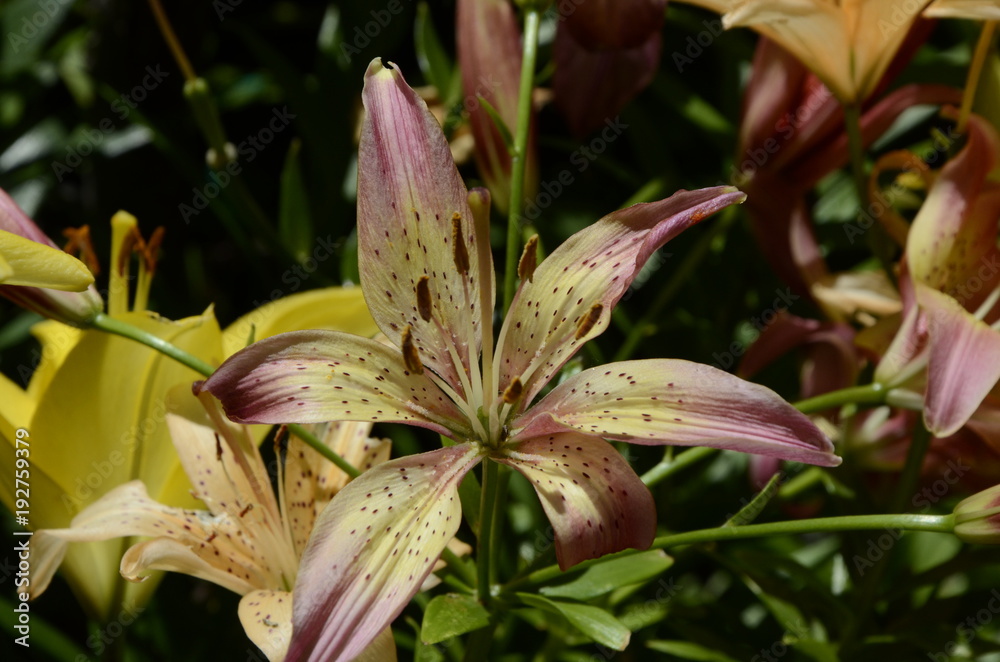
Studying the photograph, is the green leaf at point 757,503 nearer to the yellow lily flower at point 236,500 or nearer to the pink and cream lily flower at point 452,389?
the pink and cream lily flower at point 452,389

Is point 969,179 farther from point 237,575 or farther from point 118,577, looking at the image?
point 118,577

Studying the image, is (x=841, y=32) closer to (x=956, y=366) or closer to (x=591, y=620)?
(x=956, y=366)

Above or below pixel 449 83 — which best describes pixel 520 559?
below

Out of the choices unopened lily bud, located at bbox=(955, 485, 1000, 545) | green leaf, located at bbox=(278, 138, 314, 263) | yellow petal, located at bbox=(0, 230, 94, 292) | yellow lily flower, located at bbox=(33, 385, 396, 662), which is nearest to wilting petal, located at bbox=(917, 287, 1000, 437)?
unopened lily bud, located at bbox=(955, 485, 1000, 545)

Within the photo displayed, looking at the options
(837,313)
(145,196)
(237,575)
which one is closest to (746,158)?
(837,313)

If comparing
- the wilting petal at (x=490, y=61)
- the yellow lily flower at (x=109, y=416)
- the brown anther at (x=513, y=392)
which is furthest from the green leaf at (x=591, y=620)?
the wilting petal at (x=490, y=61)

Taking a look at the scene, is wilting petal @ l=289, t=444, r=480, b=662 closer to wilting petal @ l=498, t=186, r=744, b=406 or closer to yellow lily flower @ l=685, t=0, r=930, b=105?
wilting petal @ l=498, t=186, r=744, b=406

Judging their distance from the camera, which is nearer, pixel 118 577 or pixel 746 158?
pixel 118 577
